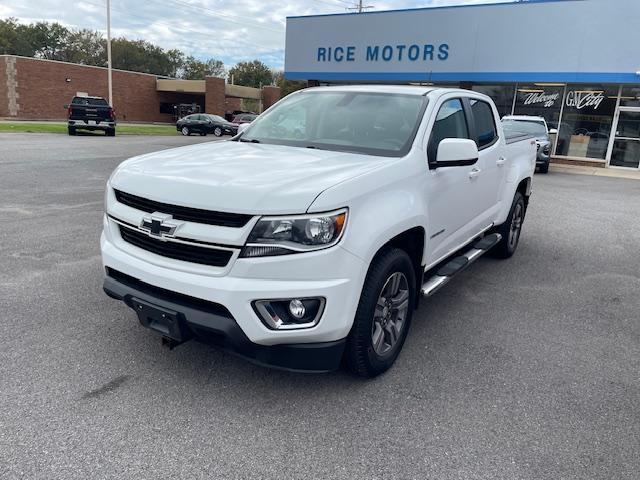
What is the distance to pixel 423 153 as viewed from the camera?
363cm

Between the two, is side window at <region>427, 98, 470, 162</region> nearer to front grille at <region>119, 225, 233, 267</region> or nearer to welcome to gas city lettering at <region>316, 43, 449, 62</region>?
front grille at <region>119, 225, 233, 267</region>

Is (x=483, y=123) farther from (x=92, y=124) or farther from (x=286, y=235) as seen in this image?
(x=92, y=124)

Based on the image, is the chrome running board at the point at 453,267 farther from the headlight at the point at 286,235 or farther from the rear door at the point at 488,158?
the headlight at the point at 286,235

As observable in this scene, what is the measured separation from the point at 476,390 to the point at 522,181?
3941 millimetres

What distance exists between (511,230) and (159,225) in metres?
4.81

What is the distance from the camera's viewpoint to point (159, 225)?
2.89 m

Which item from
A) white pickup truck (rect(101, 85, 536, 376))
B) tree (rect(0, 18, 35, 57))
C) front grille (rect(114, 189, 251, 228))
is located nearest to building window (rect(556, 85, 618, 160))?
white pickup truck (rect(101, 85, 536, 376))

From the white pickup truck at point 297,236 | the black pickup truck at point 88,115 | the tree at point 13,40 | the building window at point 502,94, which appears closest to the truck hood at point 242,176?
the white pickup truck at point 297,236

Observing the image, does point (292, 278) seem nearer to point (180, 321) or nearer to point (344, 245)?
point (344, 245)

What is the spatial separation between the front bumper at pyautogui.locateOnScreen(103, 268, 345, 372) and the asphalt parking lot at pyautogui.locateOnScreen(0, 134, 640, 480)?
0.36 meters

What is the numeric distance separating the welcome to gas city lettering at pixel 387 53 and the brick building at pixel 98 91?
92.6 ft

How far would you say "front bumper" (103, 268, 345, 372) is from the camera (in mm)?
2705

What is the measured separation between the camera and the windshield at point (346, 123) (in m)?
3.81

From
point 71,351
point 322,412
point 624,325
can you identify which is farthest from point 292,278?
point 624,325
